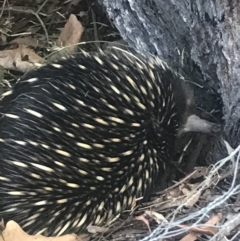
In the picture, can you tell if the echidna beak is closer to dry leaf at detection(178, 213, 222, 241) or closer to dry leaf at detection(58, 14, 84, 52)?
dry leaf at detection(178, 213, 222, 241)

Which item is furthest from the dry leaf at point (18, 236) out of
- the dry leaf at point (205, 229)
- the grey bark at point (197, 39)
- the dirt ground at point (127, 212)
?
the grey bark at point (197, 39)

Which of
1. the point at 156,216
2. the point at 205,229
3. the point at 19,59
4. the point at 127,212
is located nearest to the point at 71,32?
the point at 19,59

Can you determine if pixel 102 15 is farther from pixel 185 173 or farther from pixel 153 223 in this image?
pixel 153 223

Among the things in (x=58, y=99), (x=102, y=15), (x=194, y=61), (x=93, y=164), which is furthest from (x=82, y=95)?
(x=102, y=15)

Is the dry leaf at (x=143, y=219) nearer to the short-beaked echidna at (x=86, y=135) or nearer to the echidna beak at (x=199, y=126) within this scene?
the short-beaked echidna at (x=86, y=135)

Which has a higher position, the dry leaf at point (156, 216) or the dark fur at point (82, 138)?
the dark fur at point (82, 138)

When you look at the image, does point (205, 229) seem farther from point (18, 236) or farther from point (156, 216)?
point (18, 236)

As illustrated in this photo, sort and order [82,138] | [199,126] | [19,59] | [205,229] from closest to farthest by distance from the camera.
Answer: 1. [205,229]
2. [82,138]
3. [199,126]
4. [19,59]
